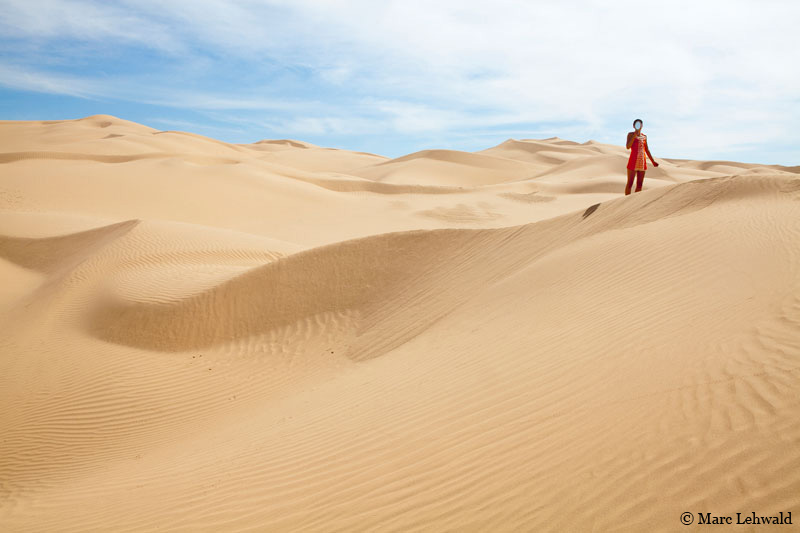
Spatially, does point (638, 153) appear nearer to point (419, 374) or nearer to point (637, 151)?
point (637, 151)

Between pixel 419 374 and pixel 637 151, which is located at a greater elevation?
pixel 637 151

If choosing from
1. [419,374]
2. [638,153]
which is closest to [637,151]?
[638,153]

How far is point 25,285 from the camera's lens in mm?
14703

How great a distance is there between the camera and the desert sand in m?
3.20

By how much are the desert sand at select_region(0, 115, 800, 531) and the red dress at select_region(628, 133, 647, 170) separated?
326 cm

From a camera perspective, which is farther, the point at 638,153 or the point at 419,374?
the point at 638,153

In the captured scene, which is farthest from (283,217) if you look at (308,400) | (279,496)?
(279,496)

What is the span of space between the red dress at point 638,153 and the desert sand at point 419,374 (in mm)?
3255

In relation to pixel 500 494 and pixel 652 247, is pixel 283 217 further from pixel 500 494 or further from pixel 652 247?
pixel 500 494

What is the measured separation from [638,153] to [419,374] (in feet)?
31.3

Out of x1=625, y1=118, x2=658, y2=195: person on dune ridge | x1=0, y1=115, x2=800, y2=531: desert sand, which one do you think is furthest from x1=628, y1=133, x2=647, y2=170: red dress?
x1=0, y1=115, x2=800, y2=531: desert sand

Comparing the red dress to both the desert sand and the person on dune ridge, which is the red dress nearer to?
the person on dune ridge

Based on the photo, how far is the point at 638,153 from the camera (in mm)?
12789

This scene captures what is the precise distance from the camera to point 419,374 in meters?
6.02
